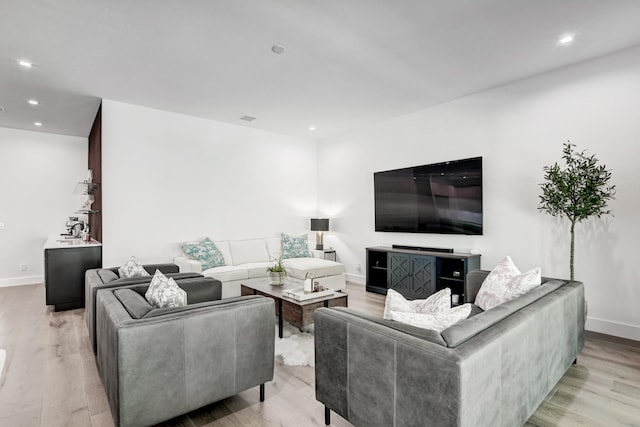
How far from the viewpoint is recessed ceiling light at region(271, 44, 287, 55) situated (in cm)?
313

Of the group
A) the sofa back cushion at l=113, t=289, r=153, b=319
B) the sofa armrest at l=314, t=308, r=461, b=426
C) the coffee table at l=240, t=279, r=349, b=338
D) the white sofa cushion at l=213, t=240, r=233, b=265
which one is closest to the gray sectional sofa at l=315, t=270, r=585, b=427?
the sofa armrest at l=314, t=308, r=461, b=426

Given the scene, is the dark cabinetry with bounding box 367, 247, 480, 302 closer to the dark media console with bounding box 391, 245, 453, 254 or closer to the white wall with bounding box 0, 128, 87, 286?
the dark media console with bounding box 391, 245, 453, 254

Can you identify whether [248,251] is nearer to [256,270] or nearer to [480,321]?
[256,270]

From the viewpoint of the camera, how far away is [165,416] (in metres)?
1.78

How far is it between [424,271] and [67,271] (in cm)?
476

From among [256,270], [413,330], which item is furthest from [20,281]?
[413,330]

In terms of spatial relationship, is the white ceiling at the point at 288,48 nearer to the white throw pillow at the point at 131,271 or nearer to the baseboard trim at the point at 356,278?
the white throw pillow at the point at 131,271

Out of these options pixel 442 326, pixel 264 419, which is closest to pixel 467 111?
pixel 442 326

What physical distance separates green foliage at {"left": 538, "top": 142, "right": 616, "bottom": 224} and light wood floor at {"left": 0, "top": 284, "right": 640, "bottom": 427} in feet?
4.25

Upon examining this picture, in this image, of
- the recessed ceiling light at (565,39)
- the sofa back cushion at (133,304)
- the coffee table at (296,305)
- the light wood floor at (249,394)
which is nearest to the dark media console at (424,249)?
the light wood floor at (249,394)

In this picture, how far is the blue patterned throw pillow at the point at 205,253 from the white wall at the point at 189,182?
367 millimetres

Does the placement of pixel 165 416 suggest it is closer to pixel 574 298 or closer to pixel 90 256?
pixel 574 298

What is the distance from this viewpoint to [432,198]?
487 centimetres

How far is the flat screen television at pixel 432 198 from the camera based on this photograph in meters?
4.42
